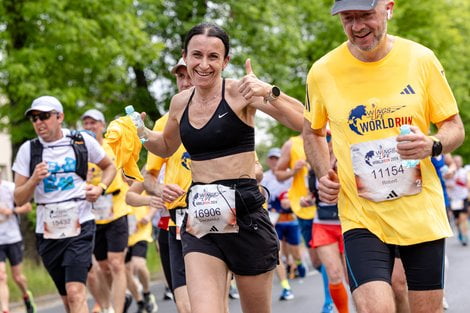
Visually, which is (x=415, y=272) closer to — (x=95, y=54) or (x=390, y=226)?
(x=390, y=226)

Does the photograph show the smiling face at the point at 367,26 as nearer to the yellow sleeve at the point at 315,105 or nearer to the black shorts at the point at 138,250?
the yellow sleeve at the point at 315,105

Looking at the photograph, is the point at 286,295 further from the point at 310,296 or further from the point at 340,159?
the point at 340,159

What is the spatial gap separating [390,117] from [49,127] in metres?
4.21

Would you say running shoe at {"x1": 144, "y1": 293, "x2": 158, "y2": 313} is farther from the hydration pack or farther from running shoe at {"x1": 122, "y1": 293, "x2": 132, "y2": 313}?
the hydration pack

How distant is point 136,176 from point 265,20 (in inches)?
823

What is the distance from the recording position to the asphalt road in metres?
11.3

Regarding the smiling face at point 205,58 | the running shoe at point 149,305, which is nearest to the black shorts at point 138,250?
the running shoe at point 149,305

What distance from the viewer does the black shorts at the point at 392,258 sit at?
4938 millimetres

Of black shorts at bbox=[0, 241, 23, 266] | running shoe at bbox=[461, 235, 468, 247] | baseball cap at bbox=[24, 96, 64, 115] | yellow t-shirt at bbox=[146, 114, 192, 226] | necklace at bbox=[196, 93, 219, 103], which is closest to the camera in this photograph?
necklace at bbox=[196, 93, 219, 103]

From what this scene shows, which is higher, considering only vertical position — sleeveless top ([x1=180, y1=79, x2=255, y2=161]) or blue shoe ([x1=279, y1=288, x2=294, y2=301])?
sleeveless top ([x1=180, y1=79, x2=255, y2=161])

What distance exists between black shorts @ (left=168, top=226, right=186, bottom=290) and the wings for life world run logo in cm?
228

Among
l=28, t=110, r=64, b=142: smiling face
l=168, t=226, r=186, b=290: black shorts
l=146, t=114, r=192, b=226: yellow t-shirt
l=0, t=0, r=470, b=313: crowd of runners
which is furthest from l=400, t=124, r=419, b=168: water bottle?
l=28, t=110, r=64, b=142: smiling face

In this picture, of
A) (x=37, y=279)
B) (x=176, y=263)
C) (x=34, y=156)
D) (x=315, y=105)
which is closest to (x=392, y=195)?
(x=315, y=105)

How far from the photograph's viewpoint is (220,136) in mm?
5484
